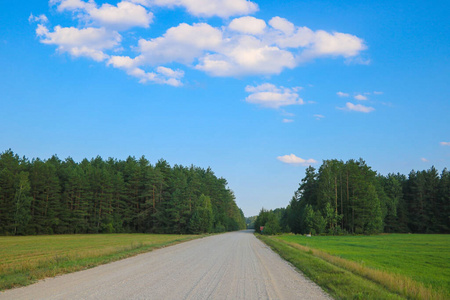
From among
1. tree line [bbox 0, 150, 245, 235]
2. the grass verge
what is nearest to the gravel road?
the grass verge

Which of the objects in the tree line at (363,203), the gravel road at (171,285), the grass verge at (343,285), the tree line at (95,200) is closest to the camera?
the gravel road at (171,285)

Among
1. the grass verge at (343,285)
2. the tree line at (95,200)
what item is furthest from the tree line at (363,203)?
the grass verge at (343,285)

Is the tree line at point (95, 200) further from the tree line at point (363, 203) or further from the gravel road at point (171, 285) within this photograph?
the gravel road at point (171, 285)

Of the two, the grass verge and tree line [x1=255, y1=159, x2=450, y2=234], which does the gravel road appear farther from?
tree line [x1=255, y1=159, x2=450, y2=234]

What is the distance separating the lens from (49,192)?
66750mm

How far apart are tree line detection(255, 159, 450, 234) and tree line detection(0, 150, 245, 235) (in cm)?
2184

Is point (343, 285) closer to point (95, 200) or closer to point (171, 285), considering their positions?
point (171, 285)

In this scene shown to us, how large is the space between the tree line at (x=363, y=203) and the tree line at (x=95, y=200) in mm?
21842

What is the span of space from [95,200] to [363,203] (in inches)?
2448

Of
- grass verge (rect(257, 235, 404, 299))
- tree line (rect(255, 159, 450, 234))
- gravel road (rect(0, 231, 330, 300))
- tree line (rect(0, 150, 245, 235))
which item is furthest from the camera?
tree line (rect(255, 159, 450, 234))

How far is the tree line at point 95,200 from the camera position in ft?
200

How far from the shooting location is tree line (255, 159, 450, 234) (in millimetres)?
71312

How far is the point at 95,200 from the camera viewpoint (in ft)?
246

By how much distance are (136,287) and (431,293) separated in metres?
8.76
